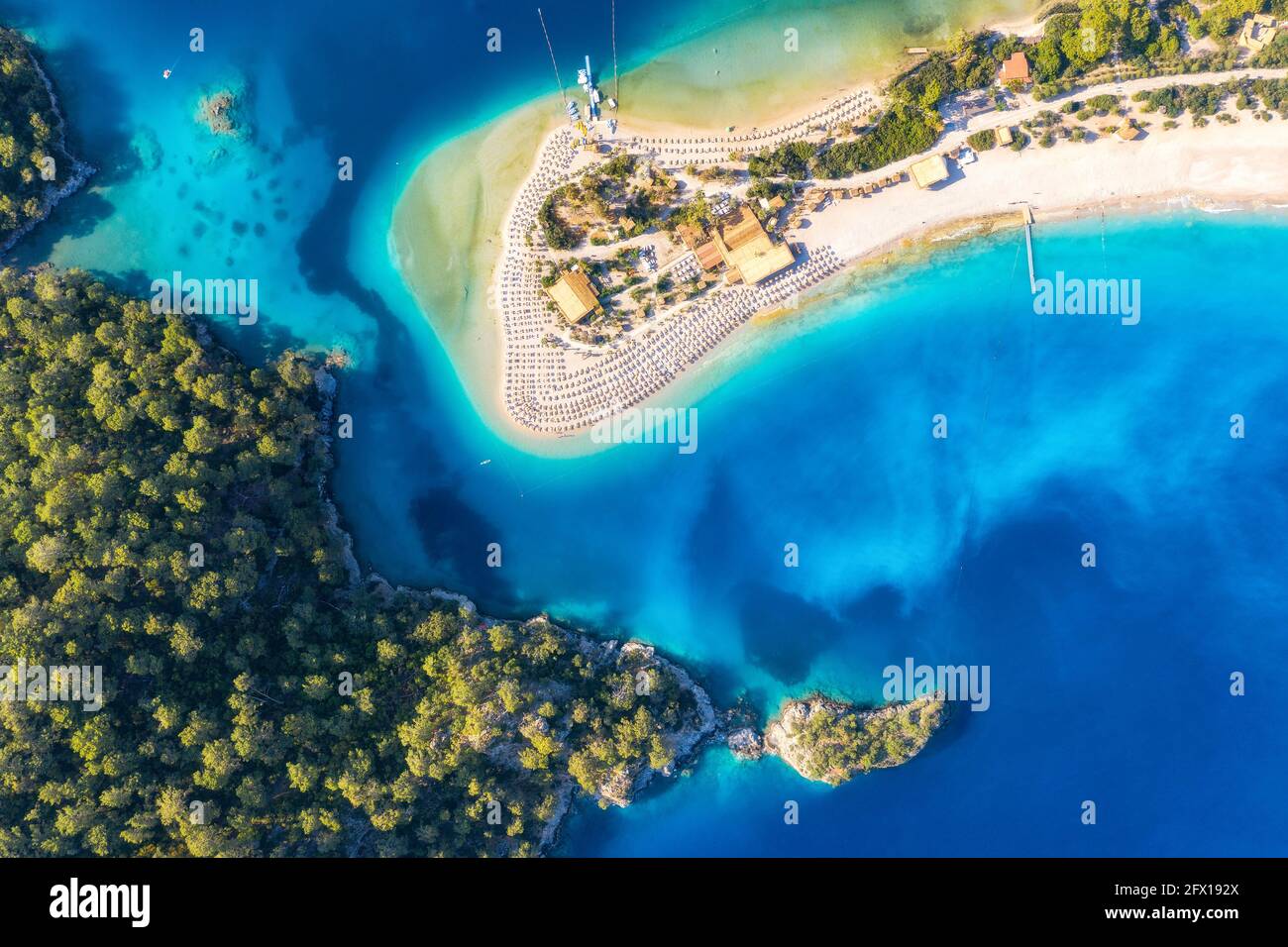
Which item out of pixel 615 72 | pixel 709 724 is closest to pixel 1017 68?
pixel 615 72

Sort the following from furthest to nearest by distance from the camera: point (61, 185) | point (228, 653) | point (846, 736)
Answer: point (846, 736), point (61, 185), point (228, 653)

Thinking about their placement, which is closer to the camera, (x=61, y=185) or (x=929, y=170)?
(x=61, y=185)

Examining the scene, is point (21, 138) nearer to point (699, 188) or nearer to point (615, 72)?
point (615, 72)

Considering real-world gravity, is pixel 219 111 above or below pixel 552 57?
below

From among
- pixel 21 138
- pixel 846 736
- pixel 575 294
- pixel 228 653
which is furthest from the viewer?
pixel 846 736

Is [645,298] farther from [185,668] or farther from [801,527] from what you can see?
[185,668]

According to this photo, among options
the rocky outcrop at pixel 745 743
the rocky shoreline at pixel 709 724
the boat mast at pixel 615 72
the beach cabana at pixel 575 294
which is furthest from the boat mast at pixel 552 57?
the rocky outcrop at pixel 745 743

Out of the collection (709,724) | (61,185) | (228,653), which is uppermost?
(61,185)

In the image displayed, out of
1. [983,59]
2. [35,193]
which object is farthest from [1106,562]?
[35,193]
